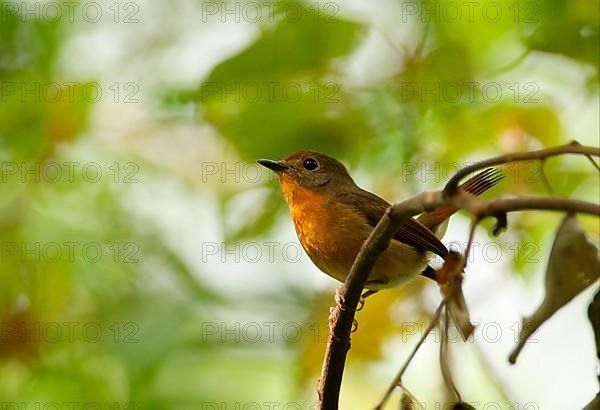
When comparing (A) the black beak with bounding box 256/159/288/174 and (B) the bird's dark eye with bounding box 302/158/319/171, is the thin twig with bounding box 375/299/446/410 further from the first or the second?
(B) the bird's dark eye with bounding box 302/158/319/171

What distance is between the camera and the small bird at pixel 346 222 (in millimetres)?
4016

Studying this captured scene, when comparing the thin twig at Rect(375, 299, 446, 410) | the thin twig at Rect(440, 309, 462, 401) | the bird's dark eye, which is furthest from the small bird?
the thin twig at Rect(440, 309, 462, 401)

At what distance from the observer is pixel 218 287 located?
6043 mm

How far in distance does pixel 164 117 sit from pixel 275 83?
80.5 inches

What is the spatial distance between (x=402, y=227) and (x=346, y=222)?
73cm

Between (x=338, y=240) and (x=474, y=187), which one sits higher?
(x=474, y=187)

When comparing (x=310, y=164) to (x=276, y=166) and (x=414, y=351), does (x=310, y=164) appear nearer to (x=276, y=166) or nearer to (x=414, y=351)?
(x=276, y=166)

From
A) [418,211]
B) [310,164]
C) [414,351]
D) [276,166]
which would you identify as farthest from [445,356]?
[310,164]

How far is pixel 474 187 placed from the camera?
4.32m

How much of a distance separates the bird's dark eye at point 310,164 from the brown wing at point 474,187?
76 cm

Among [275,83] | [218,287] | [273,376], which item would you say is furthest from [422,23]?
[273,376]

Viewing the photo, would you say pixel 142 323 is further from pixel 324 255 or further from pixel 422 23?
pixel 422 23

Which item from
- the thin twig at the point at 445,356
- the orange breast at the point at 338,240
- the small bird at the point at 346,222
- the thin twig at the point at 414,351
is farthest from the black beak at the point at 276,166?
the thin twig at the point at 445,356

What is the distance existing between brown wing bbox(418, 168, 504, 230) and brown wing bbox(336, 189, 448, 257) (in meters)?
0.25
